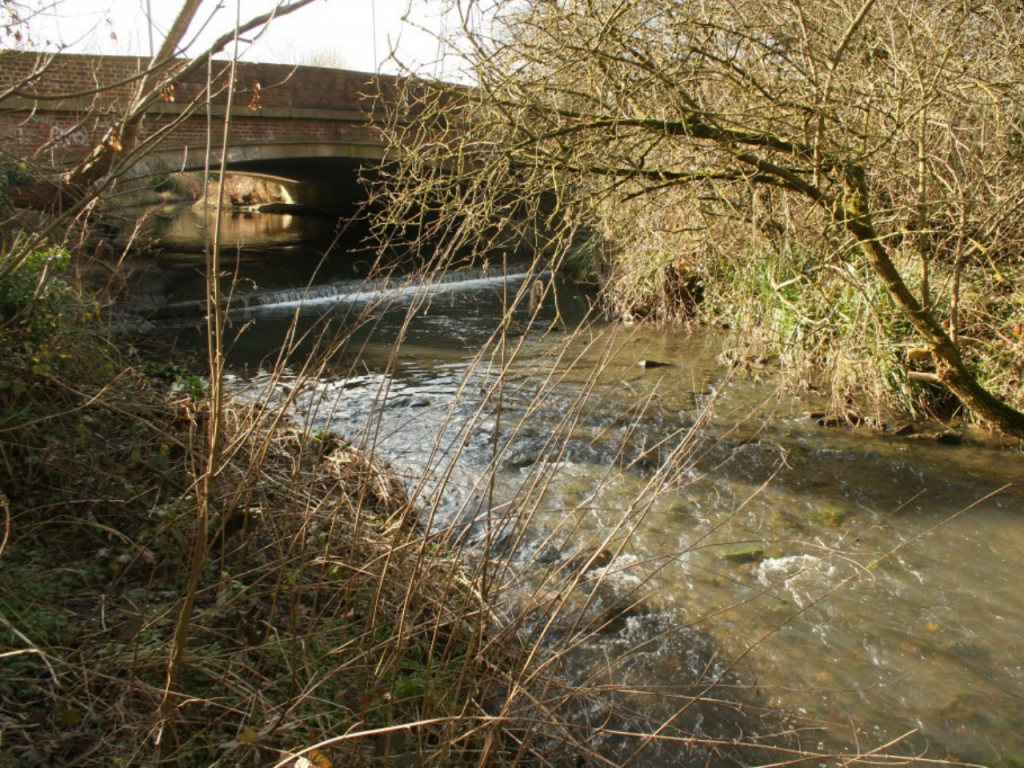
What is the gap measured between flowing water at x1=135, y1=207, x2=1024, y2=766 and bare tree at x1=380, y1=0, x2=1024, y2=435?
114cm

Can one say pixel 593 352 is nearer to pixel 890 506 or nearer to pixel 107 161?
pixel 890 506

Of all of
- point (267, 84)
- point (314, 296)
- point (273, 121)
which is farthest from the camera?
point (273, 121)

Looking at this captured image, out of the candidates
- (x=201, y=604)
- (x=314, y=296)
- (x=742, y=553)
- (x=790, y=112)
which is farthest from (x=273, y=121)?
(x=201, y=604)

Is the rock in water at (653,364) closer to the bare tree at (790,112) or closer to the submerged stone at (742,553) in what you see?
the bare tree at (790,112)

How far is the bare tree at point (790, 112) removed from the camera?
516 cm

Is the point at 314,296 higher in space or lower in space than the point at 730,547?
higher

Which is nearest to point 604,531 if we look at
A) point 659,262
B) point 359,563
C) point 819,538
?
point 819,538

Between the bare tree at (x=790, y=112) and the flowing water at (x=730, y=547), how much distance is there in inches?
44.9

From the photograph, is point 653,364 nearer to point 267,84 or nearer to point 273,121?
point 267,84

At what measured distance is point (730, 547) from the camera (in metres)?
4.93

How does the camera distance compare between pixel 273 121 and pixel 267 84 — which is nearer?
pixel 267 84

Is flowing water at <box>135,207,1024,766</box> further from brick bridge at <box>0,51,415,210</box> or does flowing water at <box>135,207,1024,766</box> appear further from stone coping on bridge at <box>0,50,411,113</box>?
brick bridge at <box>0,51,415,210</box>

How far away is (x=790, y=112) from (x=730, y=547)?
2.95 metres

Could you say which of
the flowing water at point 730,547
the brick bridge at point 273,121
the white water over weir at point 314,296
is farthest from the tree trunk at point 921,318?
the brick bridge at point 273,121
